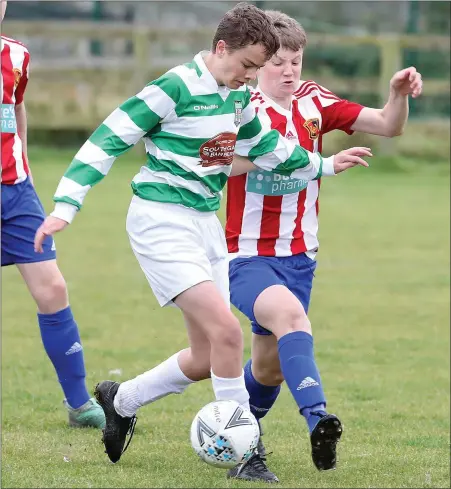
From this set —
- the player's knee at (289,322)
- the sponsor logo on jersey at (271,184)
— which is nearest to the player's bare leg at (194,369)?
the player's knee at (289,322)

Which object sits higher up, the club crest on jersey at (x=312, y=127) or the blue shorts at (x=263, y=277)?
the club crest on jersey at (x=312, y=127)

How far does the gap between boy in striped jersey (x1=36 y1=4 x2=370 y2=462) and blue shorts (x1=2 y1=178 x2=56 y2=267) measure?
0.76 meters

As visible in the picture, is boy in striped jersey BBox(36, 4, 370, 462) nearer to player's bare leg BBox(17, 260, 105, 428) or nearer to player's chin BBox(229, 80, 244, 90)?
player's chin BBox(229, 80, 244, 90)

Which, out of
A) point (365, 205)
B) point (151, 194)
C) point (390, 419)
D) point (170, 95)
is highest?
point (170, 95)

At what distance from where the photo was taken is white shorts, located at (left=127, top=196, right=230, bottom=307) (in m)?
4.00

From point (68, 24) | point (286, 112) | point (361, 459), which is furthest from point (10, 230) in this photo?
point (68, 24)

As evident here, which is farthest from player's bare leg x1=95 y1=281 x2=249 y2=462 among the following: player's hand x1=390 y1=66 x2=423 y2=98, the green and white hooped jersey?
player's hand x1=390 y1=66 x2=423 y2=98

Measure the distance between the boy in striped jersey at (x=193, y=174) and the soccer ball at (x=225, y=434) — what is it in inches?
3.2

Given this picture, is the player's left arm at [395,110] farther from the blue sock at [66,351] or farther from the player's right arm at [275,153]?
the blue sock at [66,351]

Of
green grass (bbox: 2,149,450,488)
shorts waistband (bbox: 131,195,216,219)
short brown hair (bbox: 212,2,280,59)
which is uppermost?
short brown hair (bbox: 212,2,280,59)

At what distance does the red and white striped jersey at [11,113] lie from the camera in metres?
4.74

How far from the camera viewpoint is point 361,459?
4.57m

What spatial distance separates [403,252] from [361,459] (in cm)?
629

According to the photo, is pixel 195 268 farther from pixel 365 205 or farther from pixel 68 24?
pixel 68 24
